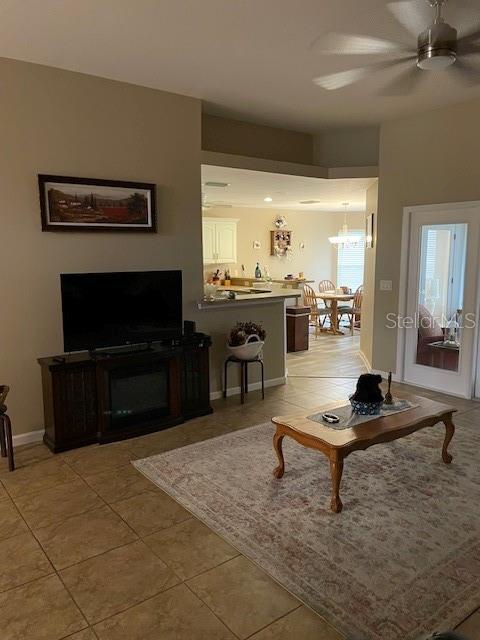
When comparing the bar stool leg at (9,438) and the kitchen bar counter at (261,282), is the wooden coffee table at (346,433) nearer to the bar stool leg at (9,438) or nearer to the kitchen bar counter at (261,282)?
the bar stool leg at (9,438)

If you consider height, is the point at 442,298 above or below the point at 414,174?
below

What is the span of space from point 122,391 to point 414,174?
3975 mm

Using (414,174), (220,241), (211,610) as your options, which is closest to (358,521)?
(211,610)

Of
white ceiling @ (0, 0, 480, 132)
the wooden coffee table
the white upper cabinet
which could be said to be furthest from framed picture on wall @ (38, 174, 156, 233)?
the white upper cabinet

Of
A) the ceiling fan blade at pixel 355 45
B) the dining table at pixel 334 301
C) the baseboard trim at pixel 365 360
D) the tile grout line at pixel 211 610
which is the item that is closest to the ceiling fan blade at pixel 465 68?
the ceiling fan blade at pixel 355 45

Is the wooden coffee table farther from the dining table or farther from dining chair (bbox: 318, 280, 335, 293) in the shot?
dining chair (bbox: 318, 280, 335, 293)

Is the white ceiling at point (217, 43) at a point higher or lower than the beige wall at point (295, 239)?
higher

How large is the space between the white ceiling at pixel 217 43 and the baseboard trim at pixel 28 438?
2.96m

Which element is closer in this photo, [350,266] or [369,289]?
[369,289]

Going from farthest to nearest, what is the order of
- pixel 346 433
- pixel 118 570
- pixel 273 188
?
pixel 273 188
pixel 346 433
pixel 118 570

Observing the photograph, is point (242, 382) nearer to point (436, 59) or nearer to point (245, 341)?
point (245, 341)

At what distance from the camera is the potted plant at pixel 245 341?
15.9 ft

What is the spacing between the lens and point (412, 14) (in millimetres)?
2914

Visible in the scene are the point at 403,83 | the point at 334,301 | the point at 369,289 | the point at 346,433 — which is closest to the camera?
the point at 346,433
